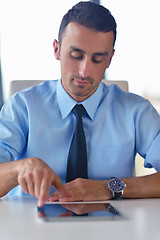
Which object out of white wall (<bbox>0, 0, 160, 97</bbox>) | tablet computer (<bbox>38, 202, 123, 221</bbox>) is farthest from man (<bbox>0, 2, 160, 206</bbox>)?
white wall (<bbox>0, 0, 160, 97</bbox>)

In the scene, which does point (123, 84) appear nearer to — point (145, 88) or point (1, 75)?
point (145, 88)

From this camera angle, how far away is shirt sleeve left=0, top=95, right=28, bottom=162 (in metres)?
1.31

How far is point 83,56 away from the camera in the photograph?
4.11 feet

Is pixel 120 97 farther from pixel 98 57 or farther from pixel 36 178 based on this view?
pixel 36 178

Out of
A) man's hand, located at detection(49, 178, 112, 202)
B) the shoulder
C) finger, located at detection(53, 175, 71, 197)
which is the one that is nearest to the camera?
finger, located at detection(53, 175, 71, 197)

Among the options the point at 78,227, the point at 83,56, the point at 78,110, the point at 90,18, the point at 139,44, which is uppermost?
the point at 90,18

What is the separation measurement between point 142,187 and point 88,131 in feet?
1.12

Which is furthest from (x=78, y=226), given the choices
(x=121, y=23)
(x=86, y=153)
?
(x=121, y=23)

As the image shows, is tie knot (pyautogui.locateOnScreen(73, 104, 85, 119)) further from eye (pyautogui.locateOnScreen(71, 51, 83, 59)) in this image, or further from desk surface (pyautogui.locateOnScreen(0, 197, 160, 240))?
desk surface (pyautogui.locateOnScreen(0, 197, 160, 240))

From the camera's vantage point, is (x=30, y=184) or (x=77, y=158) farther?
(x=77, y=158)

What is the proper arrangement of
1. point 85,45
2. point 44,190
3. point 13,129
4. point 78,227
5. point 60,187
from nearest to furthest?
Answer: point 78,227
point 44,190
point 60,187
point 85,45
point 13,129

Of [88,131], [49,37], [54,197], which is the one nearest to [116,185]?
[54,197]

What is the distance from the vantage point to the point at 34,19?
4262 millimetres

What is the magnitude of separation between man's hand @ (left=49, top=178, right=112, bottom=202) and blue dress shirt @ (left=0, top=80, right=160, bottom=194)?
21 cm
